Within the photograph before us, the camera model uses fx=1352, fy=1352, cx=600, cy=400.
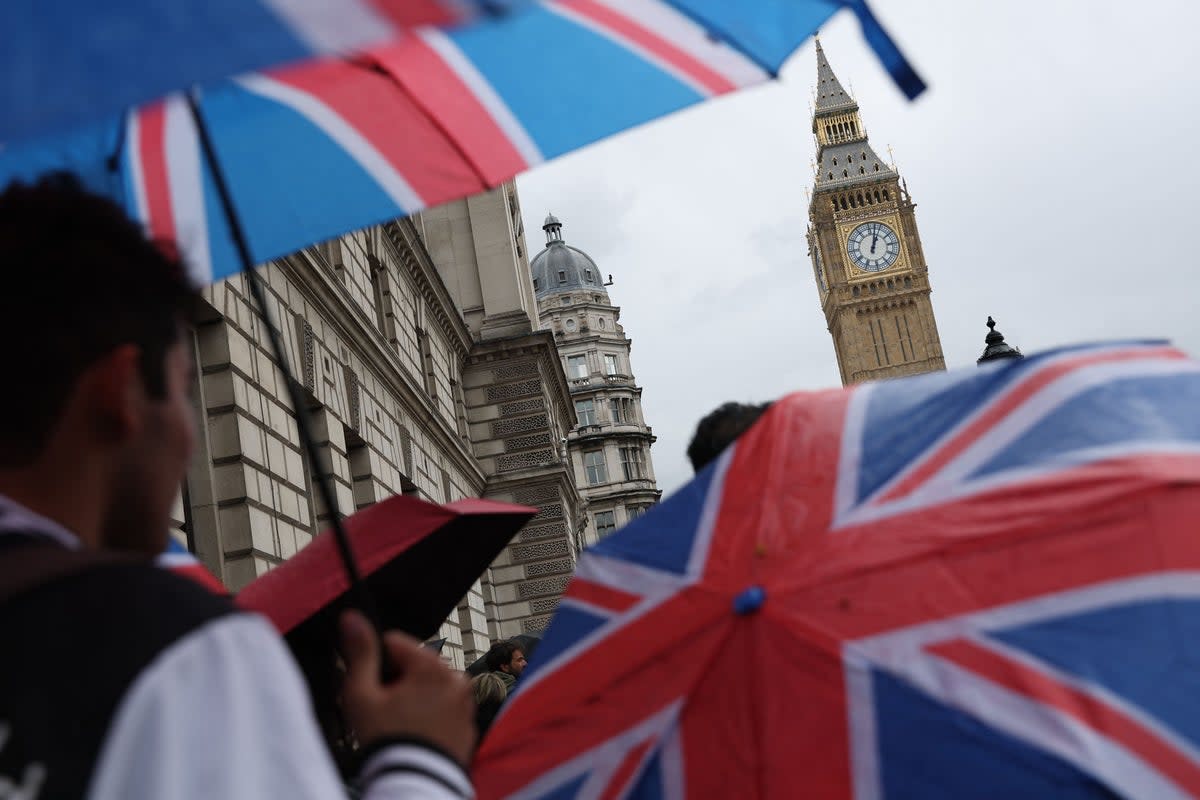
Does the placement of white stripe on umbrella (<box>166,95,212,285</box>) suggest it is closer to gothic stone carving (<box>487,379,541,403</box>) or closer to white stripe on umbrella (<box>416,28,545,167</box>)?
white stripe on umbrella (<box>416,28,545,167</box>)

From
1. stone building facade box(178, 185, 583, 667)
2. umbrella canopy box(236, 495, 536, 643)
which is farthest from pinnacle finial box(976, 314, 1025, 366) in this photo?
umbrella canopy box(236, 495, 536, 643)

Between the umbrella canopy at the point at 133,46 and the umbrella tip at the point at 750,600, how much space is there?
1385 millimetres

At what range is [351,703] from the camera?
1.62m

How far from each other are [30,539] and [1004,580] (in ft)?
4.98

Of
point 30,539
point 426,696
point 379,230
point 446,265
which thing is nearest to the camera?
point 30,539

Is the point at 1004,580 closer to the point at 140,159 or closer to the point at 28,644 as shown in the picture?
the point at 28,644

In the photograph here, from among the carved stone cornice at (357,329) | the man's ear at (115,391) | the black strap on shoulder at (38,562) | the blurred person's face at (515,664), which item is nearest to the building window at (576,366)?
the carved stone cornice at (357,329)

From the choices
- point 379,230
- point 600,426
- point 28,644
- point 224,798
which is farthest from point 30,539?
point 600,426

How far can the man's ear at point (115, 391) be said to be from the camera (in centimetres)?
136

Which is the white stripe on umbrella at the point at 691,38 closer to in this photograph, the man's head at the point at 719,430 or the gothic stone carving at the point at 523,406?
the man's head at the point at 719,430

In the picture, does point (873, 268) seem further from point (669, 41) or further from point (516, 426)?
point (669, 41)

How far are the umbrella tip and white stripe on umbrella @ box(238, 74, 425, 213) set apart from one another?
4.03ft

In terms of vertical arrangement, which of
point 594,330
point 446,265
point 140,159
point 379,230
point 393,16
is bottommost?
point 393,16

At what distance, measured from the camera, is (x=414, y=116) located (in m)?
3.07
